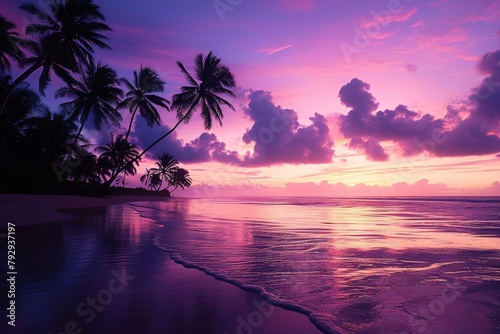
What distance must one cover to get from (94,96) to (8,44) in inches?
433

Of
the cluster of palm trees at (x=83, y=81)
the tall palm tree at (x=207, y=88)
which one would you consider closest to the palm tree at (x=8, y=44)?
the cluster of palm trees at (x=83, y=81)

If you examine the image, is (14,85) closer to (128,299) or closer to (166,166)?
(128,299)

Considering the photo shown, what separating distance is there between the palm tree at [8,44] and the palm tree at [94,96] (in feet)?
27.0

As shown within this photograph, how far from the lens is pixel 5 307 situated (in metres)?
3.63

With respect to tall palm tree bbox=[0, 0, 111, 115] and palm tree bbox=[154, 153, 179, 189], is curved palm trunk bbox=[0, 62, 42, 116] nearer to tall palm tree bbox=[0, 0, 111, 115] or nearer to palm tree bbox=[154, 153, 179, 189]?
tall palm tree bbox=[0, 0, 111, 115]

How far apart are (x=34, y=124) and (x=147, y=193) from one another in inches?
1633

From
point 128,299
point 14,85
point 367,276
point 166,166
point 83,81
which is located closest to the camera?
point 128,299

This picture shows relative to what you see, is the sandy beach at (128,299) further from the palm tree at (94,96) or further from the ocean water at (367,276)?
the palm tree at (94,96)

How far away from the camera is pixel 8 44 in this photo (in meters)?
20.5

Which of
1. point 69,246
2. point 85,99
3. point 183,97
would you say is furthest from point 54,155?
point 69,246

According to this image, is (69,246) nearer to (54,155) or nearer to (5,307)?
(5,307)

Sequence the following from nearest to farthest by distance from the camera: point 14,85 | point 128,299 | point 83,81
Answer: point 128,299
point 14,85
point 83,81

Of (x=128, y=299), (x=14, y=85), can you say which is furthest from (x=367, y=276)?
(x=14, y=85)

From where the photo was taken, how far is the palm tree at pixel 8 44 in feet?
66.7
